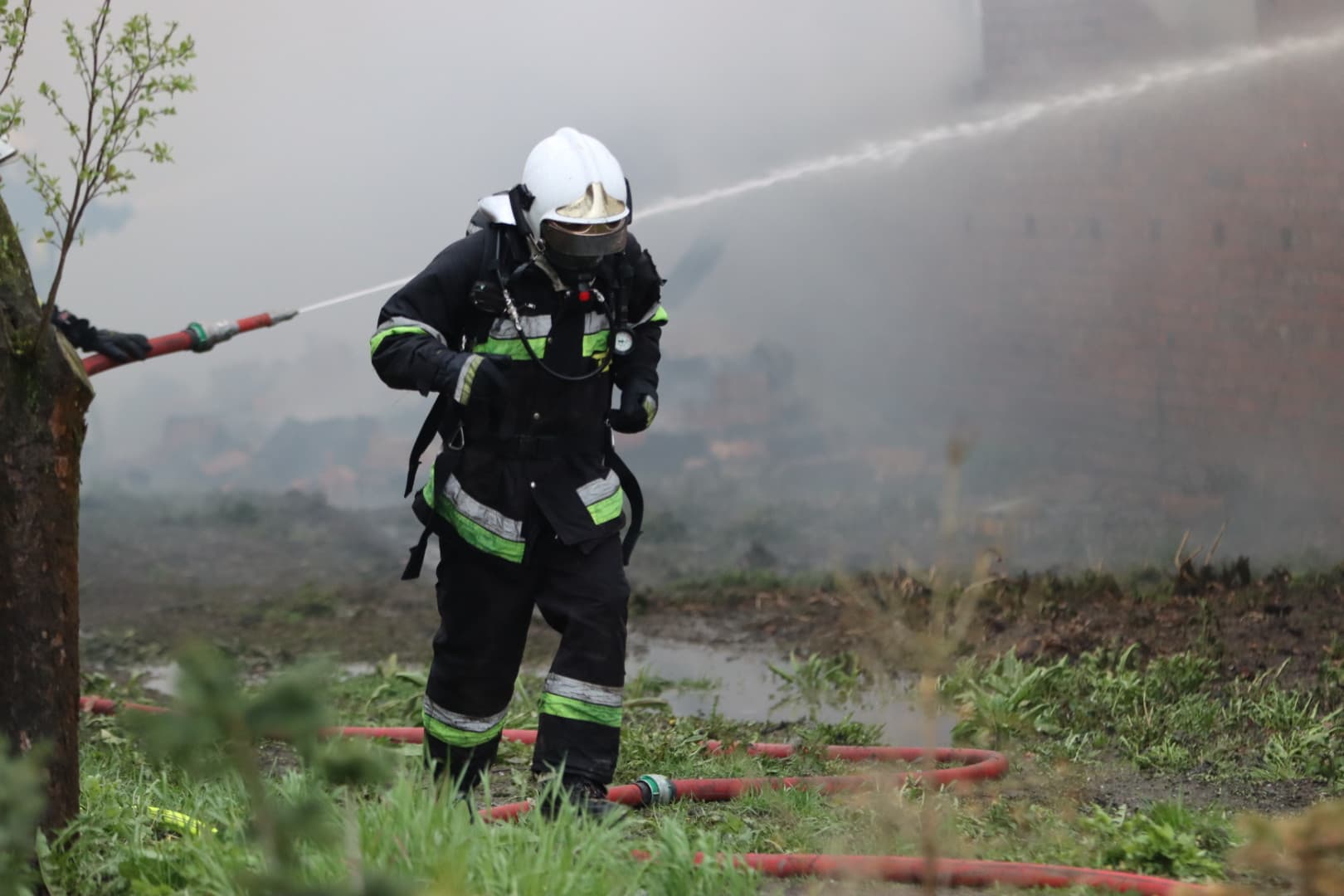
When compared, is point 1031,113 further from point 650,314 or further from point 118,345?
point 118,345

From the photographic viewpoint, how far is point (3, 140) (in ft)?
12.2

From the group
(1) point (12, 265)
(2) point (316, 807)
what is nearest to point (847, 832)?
(2) point (316, 807)

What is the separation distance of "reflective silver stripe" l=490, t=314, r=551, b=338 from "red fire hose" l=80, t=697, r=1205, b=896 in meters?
1.16

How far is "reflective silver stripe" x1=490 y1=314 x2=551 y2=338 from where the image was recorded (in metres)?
4.08

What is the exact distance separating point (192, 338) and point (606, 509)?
1.75 metres

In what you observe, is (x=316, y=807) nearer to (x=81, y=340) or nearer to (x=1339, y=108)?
(x=81, y=340)

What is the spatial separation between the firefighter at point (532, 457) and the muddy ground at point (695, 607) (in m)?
0.92

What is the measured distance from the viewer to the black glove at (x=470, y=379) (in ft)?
12.6

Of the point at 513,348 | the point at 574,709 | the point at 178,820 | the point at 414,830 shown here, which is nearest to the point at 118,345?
the point at 513,348

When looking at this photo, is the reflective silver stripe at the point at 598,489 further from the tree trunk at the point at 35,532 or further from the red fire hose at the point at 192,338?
the red fire hose at the point at 192,338

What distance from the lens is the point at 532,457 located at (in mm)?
4148

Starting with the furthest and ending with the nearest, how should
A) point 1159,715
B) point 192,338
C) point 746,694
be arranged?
point 746,694, point 1159,715, point 192,338

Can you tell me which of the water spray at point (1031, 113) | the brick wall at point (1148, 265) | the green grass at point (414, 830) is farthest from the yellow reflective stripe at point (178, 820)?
the brick wall at point (1148, 265)

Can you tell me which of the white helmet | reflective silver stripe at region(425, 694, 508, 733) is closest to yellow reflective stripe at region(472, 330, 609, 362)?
the white helmet
